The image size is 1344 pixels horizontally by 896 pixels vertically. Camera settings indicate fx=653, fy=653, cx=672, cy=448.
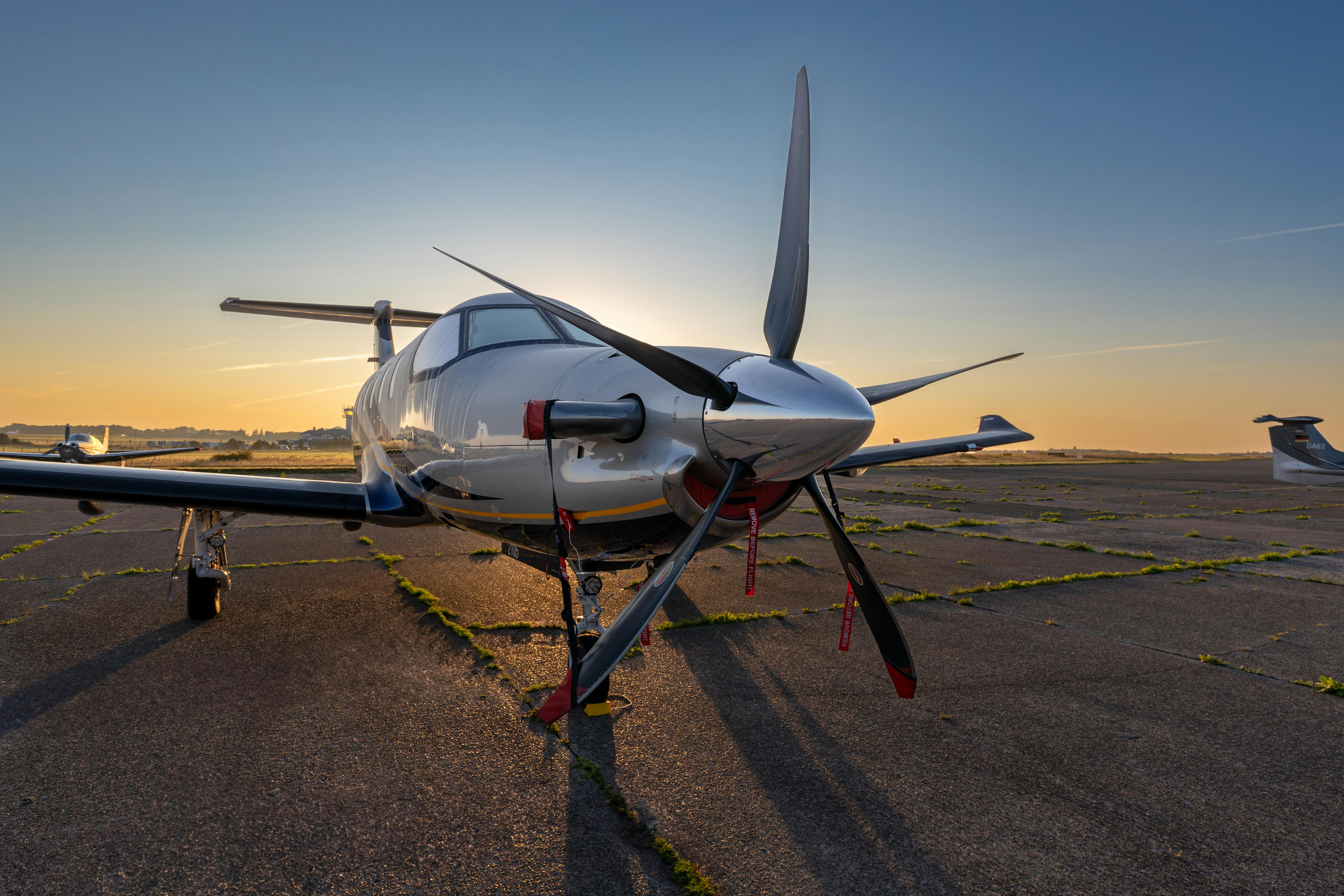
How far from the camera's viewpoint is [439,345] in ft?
18.9

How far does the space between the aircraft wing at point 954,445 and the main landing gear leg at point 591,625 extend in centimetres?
450

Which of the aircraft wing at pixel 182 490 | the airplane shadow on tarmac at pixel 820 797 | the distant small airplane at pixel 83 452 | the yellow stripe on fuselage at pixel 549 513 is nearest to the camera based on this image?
the airplane shadow on tarmac at pixel 820 797

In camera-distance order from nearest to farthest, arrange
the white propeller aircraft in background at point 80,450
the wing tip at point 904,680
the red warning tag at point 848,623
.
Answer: the wing tip at point 904,680 < the red warning tag at point 848,623 < the white propeller aircraft in background at point 80,450

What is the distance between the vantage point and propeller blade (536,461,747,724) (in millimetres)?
3090

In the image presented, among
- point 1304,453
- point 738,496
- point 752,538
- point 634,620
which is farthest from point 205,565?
point 1304,453

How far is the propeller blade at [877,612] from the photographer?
402 cm

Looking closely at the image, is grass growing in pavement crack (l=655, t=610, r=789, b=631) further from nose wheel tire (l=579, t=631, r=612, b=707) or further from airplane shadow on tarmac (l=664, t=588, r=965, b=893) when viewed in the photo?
nose wheel tire (l=579, t=631, r=612, b=707)

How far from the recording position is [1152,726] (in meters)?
4.44

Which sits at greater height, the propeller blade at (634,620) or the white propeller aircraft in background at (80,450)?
the white propeller aircraft in background at (80,450)

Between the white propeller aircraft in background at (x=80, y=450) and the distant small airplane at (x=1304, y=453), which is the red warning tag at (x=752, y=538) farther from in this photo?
the distant small airplane at (x=1304, y=453)

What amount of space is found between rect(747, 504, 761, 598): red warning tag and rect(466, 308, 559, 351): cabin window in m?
2.25

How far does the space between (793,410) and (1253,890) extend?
110 inches

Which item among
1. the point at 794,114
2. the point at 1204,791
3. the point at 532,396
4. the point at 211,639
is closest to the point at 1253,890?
the point at 1204,791

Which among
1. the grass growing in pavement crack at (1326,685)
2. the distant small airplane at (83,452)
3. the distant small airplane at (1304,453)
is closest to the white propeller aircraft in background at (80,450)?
the distant small airplane at (83,452)
